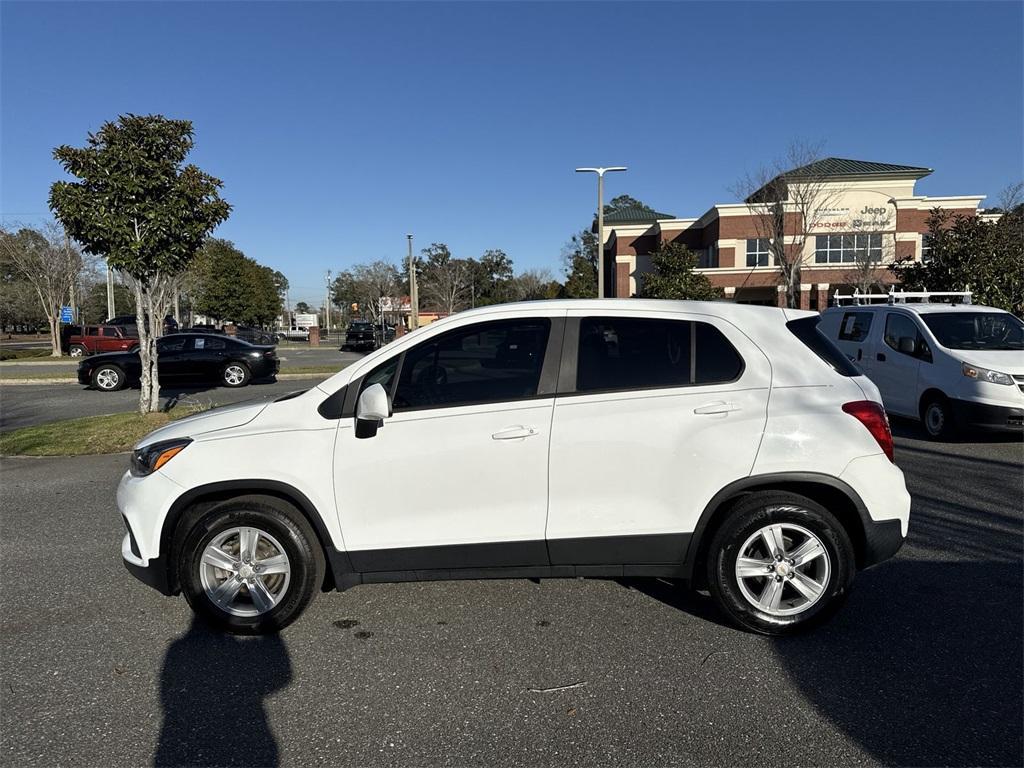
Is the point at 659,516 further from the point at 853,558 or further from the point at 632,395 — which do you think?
the point at 853,558

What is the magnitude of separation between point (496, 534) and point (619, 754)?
4.10 feet

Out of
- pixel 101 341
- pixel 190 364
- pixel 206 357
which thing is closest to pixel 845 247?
pixel 206 357

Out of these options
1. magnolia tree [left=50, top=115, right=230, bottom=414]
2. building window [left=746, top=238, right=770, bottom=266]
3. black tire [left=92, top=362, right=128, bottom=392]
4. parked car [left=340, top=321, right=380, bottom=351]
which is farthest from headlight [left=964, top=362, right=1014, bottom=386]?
parked car [left=340, top=321, right=380, bottom=351]

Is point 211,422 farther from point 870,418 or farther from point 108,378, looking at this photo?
point 108,378

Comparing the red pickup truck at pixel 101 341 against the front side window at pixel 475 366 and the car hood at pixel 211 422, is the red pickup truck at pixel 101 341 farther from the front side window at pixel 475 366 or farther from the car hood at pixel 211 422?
the front side window at pixel 475 366

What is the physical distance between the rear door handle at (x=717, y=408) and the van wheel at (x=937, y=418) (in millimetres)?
6535

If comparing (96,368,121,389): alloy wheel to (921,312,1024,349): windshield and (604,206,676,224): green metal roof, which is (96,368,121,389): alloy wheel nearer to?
(921,312,1024,349): windshield

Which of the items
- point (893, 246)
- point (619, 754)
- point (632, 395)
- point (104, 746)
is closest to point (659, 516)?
point (632, 395)

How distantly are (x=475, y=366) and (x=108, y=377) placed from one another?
1637 cm

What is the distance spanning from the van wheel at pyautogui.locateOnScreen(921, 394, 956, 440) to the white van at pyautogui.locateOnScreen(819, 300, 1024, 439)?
11 mm

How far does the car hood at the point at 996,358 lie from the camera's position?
27.0 feet

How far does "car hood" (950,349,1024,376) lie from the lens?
27.0ft

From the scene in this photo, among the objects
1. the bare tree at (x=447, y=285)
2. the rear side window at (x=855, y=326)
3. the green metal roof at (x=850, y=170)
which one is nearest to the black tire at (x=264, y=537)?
the rear side window at (x=855, y=326)

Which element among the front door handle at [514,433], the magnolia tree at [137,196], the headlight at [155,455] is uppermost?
the magnolia tree at [137,196]
